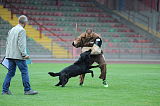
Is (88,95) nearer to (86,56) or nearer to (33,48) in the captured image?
(86,56)

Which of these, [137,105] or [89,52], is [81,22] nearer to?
[89,52]

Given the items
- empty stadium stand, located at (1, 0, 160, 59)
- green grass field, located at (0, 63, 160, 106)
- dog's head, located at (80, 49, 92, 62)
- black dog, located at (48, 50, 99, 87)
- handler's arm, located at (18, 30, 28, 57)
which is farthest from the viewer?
empty stadium stand, located at (1, 0, 160, 59)

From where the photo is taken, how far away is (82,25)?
40406 mm

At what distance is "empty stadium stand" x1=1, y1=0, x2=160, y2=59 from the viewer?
37562 millimetres

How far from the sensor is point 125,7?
42.4 meters

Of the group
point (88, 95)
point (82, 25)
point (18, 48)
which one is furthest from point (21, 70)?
point (82, 25)

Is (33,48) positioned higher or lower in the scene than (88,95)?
lower

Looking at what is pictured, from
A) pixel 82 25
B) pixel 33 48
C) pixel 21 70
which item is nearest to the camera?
pixel 21 70

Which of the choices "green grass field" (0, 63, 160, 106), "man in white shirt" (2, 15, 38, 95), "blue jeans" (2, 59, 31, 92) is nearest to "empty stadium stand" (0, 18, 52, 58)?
"green grass field" (0, 63, 160, 106)

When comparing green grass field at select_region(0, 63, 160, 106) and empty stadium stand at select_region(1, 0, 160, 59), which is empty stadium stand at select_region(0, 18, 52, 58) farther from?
green grass field at select_region(0, 63, 160, 106)

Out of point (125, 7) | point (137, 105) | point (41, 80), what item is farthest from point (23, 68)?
point (125, 7)

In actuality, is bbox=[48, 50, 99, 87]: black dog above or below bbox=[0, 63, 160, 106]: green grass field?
above

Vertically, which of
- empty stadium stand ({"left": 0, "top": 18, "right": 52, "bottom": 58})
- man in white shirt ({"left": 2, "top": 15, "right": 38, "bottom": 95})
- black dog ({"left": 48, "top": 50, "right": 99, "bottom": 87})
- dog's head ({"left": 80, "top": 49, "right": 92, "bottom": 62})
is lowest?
empty stadium stand ({"left": 0, "top": 18, "right": 52, "bottom": 58})

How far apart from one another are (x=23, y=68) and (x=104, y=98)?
204 centimetres
